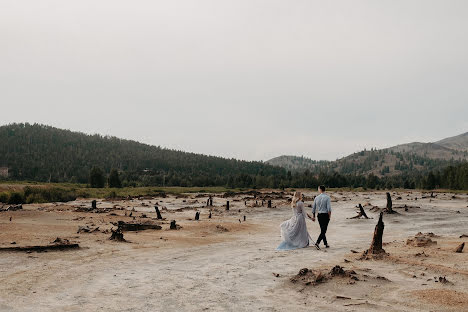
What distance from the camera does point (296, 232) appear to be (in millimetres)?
16453

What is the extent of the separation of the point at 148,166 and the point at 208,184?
62.3m

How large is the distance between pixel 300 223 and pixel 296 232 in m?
0.43

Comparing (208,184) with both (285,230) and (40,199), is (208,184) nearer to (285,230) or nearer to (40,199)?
(40,199)

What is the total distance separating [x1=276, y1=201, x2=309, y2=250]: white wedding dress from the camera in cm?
1633

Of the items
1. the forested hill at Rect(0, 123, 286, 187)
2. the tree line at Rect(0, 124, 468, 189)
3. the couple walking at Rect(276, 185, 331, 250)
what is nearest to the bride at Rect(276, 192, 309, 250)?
the couple walking at Rect(276, 185, 331, 250)

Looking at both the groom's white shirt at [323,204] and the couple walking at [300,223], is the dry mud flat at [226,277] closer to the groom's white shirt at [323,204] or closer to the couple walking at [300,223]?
the couple walking at [300,223]

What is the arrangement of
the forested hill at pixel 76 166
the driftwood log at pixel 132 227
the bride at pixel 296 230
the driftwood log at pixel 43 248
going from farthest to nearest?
the forested hill at pixel 76 166 → the driftwood log at pixel 132 227 → the bride at pixel 296 230 → the driftwood log at pixel 43 248

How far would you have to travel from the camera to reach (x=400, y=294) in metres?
9.04

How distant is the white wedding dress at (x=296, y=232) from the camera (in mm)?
16328

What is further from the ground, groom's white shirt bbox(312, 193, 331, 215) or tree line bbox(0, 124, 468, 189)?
tree line bbox(0, 124, 468, 189)

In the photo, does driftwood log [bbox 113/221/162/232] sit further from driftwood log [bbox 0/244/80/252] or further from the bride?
the bride

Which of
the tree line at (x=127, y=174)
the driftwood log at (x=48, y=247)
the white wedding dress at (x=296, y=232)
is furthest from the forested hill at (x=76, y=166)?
the white wedding dress at (x=296, y=232)

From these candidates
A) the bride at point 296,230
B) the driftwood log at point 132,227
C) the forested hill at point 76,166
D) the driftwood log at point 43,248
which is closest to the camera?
the driftwood log at point 43,248

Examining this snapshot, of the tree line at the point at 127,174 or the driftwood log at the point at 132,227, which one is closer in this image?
the driftwood log at the point at 132,227
